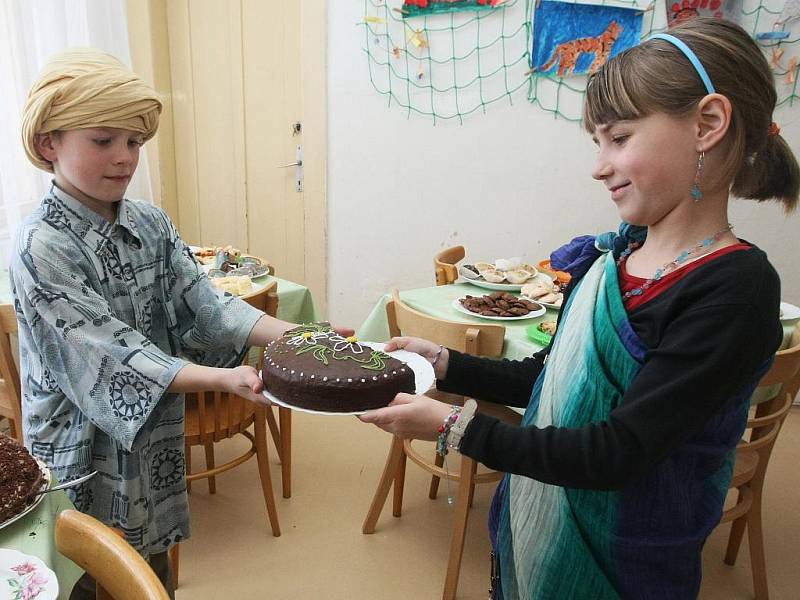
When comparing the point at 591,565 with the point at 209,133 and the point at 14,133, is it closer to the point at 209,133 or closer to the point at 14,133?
the point at 14,133

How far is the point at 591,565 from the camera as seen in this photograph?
1.03 meters

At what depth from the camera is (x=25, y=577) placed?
2.70 ft

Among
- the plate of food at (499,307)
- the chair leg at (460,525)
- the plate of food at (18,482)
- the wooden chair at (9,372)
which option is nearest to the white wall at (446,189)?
the plate of food at (499,307)

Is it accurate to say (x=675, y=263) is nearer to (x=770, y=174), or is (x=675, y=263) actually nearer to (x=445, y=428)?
(x=770, y=174)

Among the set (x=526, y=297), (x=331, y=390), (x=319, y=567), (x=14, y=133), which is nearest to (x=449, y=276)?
(x=526, y=297)

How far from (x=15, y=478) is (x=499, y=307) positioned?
152 cm

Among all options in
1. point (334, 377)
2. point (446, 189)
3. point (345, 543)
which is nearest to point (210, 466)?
point (345, 543)

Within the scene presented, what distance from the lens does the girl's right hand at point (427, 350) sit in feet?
4.33

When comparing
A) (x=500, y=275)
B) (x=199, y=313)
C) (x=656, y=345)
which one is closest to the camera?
(x=656, y=345)

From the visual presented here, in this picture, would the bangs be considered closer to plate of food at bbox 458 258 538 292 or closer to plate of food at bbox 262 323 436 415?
plate of food at bbox 262 323 436 415

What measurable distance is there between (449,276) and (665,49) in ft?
6.33

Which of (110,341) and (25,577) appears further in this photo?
(110,341)

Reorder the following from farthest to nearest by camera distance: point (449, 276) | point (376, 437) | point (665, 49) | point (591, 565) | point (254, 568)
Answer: point (376, 437)
point (449, 276)
point (254, 568)
point (591, 565)
point (665, 49)

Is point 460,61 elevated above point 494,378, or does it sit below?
above
